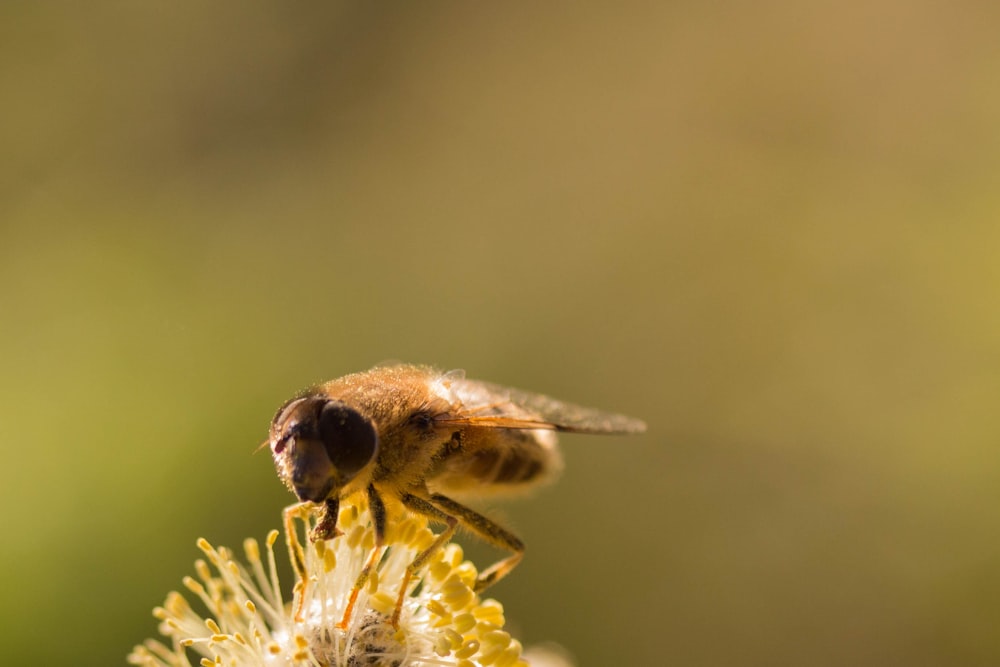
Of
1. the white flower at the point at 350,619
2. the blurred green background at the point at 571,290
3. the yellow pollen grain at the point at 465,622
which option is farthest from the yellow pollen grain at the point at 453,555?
the blurred green background at the point at 571,290

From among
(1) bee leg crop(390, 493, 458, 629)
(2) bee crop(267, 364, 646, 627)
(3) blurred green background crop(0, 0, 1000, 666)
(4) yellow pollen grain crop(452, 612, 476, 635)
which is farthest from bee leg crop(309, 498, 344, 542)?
(3) blurred green background crop(0, 0, 1000, 666)

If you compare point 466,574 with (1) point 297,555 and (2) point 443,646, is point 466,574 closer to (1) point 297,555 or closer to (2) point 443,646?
(2) point 443,646

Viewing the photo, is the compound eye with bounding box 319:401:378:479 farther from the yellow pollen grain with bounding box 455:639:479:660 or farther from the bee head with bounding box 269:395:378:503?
the yellow pollen grain with bounding box 455:639:479:660

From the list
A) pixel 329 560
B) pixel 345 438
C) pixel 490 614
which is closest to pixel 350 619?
pixel 329 560

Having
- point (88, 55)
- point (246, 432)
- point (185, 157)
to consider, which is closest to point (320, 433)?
point (246, 432)

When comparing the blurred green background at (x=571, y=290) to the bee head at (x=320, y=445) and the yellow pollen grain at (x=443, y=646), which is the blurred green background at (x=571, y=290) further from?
the bee head at (x=320, y=445)
